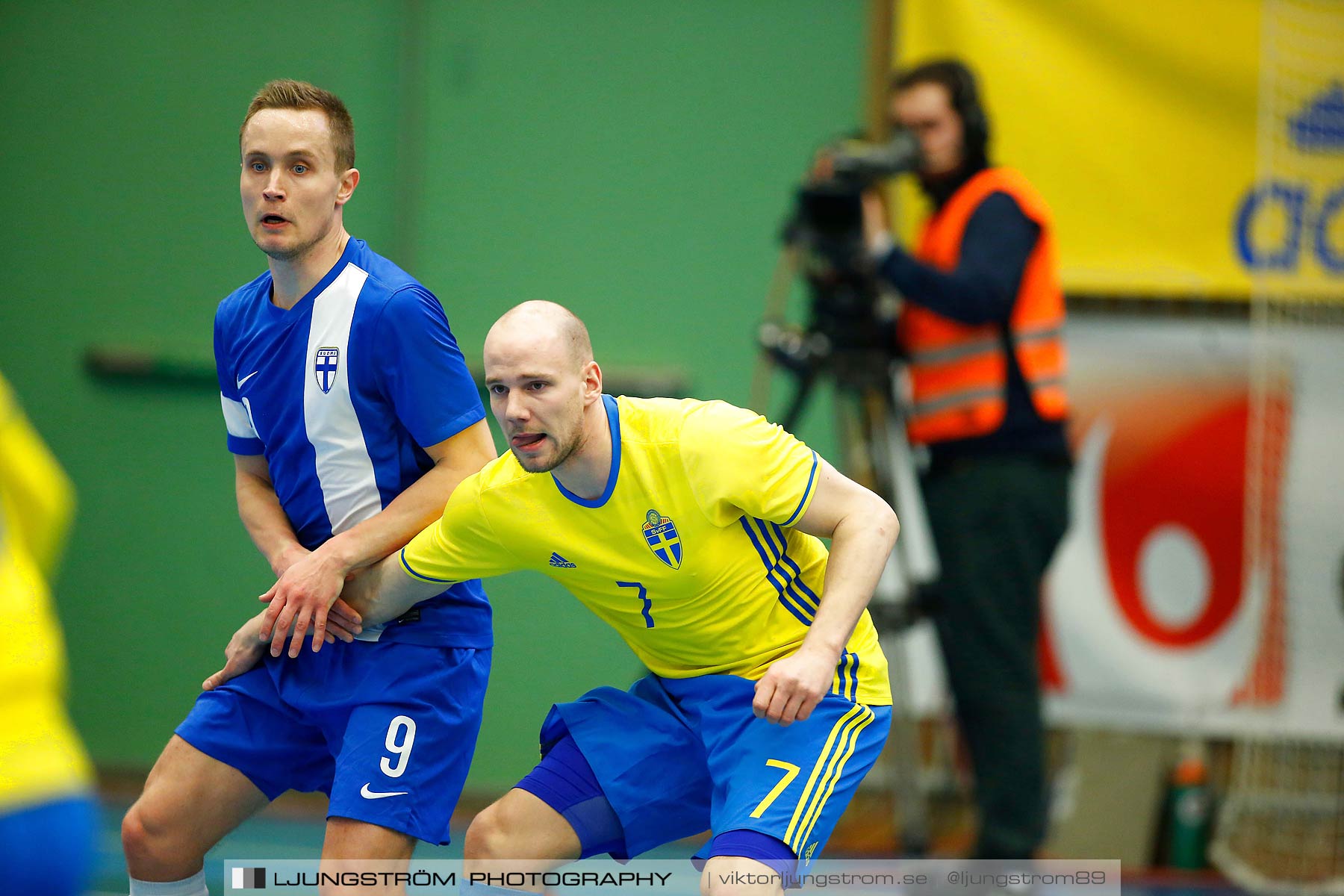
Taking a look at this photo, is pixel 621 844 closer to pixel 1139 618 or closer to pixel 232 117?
pixel 1139 618

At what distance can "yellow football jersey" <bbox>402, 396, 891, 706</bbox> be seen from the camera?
2.53 m

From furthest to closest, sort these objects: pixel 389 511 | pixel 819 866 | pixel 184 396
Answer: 1. pixel 184 396
2. pixel 819 866
3. pixel 389 511

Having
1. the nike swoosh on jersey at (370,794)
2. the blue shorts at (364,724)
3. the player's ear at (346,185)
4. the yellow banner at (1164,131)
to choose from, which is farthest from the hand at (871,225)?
the nike swoosh on jersey at (370,794)

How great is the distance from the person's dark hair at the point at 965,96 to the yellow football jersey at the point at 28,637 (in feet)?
10.6

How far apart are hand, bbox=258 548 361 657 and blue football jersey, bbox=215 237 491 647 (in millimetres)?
134

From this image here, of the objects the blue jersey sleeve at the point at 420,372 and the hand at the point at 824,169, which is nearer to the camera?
the blue jersey sleeve at the point at 420,372

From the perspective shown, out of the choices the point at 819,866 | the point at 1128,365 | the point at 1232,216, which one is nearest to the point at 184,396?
the point at 819,866

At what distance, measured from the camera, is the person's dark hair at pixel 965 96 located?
13.7ft

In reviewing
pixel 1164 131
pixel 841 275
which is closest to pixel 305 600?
pixel 841 275

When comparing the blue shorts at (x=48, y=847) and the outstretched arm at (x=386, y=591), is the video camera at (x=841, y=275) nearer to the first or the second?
the outstretched arm at (x=386, y=591)

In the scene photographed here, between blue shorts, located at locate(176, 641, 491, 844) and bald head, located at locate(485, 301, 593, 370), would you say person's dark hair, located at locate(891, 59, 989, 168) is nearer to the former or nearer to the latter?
bald head, located at locate(485, 301, 593, 370)

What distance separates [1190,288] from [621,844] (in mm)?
3504

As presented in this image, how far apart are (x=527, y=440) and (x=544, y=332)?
0.20 metres

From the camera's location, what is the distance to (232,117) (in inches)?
218
